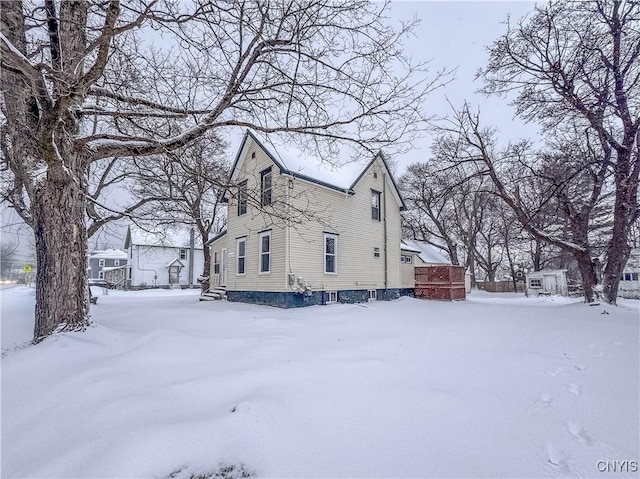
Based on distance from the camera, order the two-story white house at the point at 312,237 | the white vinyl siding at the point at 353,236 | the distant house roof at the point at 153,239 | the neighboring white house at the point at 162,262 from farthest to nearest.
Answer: the neighboring white house at the point at 162,262 → the distant house roof at the point at 153,239 → the white vinyl siding at the point at 353,236 → the two-story white house at the point at 312,237

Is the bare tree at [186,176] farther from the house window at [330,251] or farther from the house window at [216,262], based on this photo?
the house window at [330,251]

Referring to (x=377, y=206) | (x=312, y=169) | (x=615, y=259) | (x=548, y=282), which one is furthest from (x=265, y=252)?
(x=548, y=282)

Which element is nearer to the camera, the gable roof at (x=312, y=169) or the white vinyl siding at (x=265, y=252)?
the gable roof at (x=312, y=169)

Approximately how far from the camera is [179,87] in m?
5.53

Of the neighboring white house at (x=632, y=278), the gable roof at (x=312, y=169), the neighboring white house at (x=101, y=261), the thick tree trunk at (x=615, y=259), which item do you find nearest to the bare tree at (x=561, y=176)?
the thick tree trunk at (x=615, y=259)

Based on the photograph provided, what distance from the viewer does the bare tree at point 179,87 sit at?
4516 mm

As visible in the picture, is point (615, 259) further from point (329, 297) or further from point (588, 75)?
point (329, 297)

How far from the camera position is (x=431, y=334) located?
6.23 metres

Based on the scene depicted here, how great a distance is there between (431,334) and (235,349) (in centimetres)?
373

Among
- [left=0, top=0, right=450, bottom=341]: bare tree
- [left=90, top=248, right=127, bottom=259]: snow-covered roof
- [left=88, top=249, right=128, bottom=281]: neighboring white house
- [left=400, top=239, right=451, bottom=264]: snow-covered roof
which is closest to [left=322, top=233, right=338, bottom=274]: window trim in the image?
[left=0, top=0, right=450, bottom=341]: bare tree

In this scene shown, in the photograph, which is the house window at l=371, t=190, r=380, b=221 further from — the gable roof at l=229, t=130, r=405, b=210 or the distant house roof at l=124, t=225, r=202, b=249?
the distant house roof at l=124, t=225, r=202, b=249

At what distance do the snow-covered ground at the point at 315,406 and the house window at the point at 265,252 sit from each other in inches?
246

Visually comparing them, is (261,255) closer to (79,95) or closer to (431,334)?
(431,334)

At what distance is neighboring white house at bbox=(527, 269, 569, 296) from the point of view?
21703mm
